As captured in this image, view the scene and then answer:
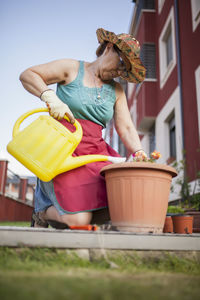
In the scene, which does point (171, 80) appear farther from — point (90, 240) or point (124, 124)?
point (90, 240)

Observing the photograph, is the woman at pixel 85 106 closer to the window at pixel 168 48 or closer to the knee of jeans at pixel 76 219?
the knee of jeans at pixel 76 219

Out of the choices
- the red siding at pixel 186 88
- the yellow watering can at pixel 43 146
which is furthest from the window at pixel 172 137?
the yellow watering can at pixel 43 146

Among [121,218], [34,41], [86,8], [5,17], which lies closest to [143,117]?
[86,8]

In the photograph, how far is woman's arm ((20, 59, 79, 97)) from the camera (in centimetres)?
194

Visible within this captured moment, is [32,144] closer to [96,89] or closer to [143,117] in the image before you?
[96,89]

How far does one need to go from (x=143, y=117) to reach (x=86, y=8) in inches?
121

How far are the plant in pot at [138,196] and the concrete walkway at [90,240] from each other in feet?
0.60

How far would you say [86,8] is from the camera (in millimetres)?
6141

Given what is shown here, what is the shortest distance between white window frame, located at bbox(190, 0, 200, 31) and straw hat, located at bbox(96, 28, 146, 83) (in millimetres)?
3826

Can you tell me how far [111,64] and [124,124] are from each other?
49cm

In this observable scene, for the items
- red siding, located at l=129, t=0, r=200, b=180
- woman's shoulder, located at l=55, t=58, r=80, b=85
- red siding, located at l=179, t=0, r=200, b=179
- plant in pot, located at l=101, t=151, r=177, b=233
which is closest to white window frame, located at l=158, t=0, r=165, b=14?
red siding, located at l=129, t=0, r=200, b=180

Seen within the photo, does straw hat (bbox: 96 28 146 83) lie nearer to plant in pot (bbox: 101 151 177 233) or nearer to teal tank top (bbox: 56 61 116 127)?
teal tank top (bbox: 56 61 116 127)

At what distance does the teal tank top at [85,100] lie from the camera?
2037 millimetres

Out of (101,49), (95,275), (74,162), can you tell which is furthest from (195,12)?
(95,275)
